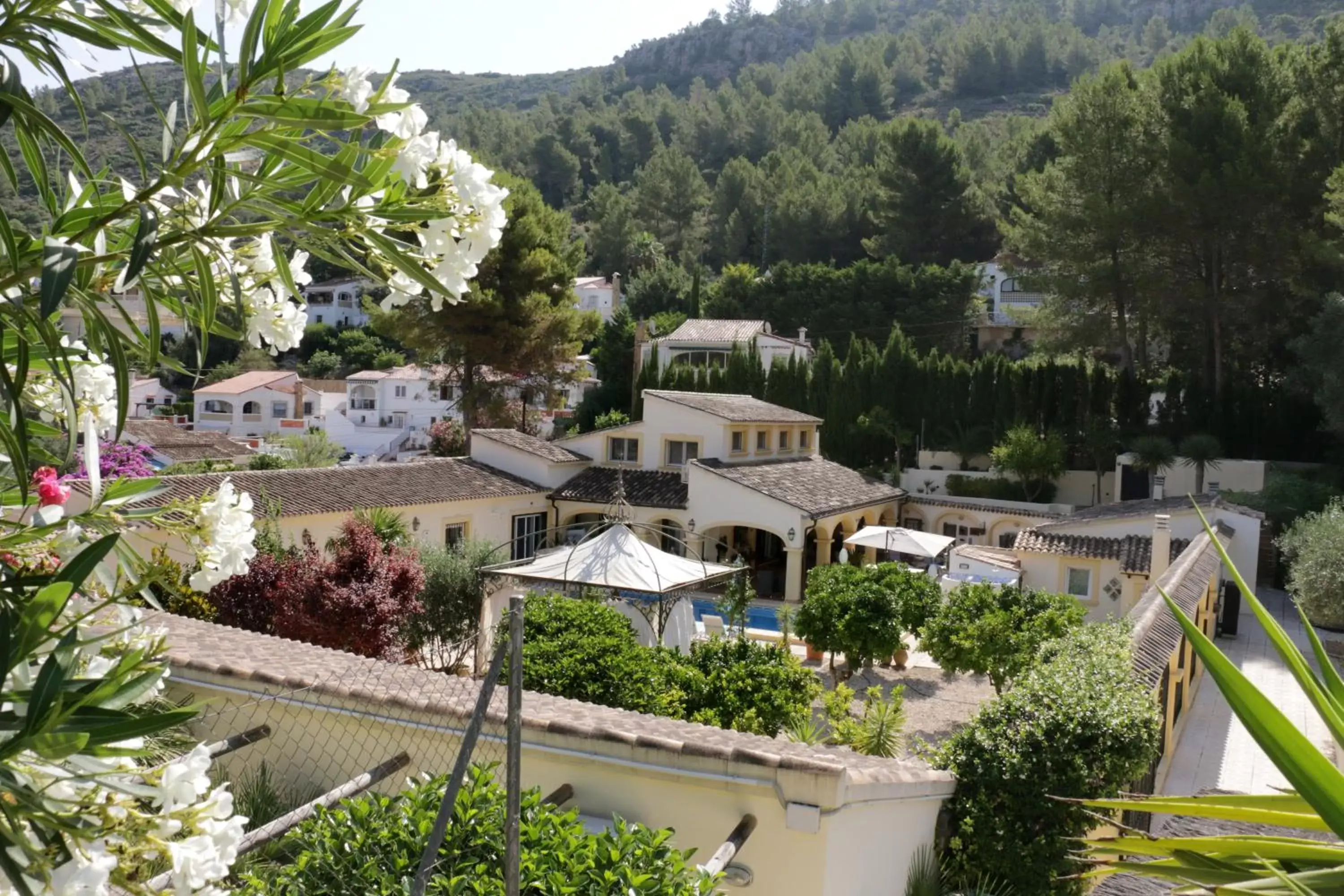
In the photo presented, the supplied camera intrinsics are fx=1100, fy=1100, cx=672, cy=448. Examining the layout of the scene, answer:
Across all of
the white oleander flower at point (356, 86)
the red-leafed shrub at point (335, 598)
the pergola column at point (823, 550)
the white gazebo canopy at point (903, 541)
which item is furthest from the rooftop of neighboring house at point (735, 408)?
the white oleander flower at point (356, 86)

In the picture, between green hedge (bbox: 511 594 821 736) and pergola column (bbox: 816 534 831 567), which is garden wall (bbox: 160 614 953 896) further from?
pergola column (bbox: 816 534 831 567)

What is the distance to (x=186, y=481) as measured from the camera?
778 inches

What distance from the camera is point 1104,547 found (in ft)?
74.6

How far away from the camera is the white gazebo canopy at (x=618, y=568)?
14.9 m

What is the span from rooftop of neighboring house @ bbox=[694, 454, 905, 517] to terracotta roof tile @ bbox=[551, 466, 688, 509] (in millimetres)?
1120

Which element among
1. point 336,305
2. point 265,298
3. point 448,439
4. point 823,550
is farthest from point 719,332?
point 265,298

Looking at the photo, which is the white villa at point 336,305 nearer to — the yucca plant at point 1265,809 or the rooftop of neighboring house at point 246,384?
the rooftop of neighboring house at point 246,384

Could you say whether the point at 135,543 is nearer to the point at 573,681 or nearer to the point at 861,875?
the point at 573,681

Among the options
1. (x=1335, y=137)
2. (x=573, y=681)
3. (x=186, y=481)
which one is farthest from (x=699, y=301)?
(x=573, y=681)

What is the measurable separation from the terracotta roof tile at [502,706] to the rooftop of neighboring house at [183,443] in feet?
94.3

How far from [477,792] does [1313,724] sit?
14.3 meters

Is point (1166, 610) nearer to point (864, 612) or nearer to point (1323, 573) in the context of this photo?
point (864, 612)

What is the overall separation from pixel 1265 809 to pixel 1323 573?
17134mm

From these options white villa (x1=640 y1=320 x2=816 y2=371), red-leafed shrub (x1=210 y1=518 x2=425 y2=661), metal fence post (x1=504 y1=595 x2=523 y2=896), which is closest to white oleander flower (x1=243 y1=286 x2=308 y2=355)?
metal fence post (x1=504 y1=595 x2=523 y2=896)
